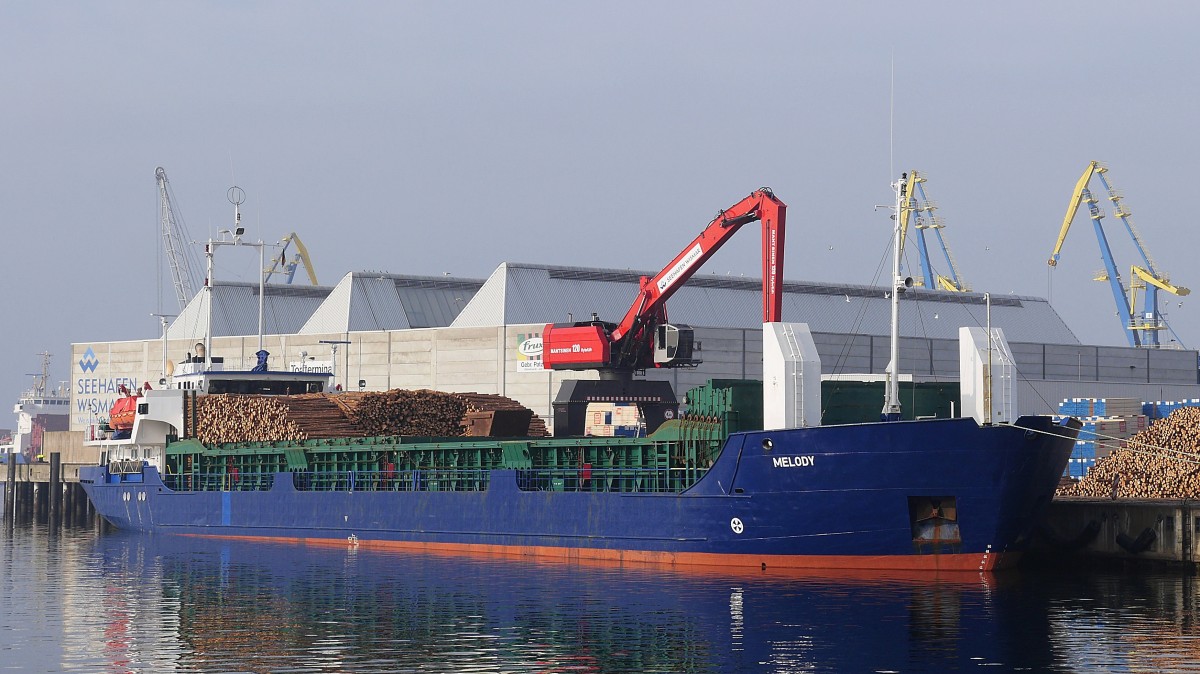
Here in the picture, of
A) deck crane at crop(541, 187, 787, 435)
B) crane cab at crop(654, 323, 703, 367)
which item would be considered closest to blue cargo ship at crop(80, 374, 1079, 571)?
deck crane at crop(541, 187, 787, 435)

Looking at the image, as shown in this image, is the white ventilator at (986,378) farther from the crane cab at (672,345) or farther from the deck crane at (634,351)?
the crane cab at (672,345)

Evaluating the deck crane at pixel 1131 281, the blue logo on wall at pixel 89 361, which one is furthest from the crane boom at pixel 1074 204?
the blue logo on wall at pixel 89 361

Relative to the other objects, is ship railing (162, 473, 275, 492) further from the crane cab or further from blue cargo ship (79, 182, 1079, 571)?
the crane cab

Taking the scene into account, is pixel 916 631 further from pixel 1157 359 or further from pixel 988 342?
pixel 1157 359

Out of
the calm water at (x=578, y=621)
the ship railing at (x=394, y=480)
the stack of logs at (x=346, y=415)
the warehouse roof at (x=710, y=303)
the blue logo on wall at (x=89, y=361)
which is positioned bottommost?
the calm water at (x=578, y=621)

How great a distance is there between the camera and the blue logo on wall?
10544 centimetres

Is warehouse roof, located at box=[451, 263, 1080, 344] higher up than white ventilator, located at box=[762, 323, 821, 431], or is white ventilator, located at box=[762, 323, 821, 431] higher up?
warehouse roof, located at box=[451, 263, 1080, 344]

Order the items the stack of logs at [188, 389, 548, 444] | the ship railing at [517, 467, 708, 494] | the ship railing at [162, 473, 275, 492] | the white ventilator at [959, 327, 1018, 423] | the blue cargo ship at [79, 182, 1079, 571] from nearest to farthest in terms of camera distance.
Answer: the blue cargo ship at [79, 182, 1079, 571] → the white ventilator at [959, 327, 1018, 423] → the ship railing at [517, 467, 708, 494] → the stack of logs at [188, 389, 548, 444] → the ship railing at [162, 473, 275, 492]

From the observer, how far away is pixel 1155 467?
41.1 metres

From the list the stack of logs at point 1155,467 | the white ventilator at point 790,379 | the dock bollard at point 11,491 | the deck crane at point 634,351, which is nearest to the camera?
the white ventilator at point 790,379

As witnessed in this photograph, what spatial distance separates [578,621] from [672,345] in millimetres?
18675

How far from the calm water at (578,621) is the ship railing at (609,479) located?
241 centimetres

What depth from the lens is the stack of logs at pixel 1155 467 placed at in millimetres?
39906

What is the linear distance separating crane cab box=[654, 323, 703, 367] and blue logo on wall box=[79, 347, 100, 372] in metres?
68.5
